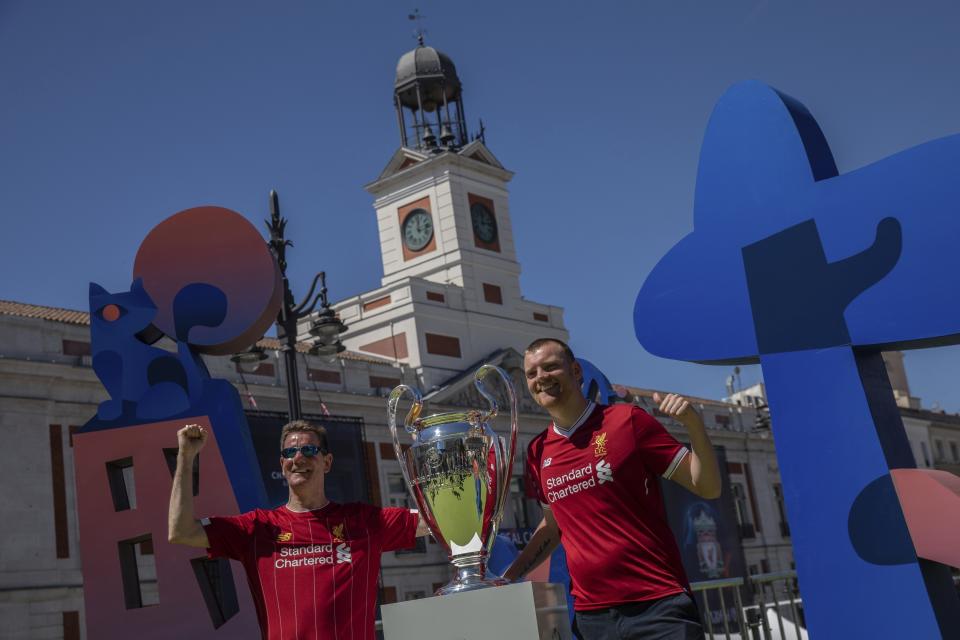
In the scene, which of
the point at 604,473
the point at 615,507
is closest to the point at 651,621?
the point at 615,507

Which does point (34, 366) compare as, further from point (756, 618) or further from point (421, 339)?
point (756, 618)

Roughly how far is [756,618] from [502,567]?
2.15 m

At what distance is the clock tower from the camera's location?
33375 millimetres

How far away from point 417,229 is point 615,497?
3385 centimetres

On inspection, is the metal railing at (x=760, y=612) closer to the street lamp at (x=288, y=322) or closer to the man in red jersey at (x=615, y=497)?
the man in red jersey at (x=615, y=497)

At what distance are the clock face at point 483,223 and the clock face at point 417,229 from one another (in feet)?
4.69

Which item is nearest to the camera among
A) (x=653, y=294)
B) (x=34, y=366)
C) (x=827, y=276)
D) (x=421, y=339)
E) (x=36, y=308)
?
(x=827, y=276)

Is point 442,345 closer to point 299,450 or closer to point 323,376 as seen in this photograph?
point 323,376

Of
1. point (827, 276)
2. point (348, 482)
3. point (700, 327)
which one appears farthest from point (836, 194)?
point (348, 482)

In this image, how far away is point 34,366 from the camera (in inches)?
835

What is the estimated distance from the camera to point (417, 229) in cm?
3719

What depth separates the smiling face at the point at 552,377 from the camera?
3.74m

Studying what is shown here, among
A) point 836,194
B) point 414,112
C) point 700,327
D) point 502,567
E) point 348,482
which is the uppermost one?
point 414,112

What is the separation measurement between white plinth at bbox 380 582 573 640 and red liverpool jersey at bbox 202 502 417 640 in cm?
41
